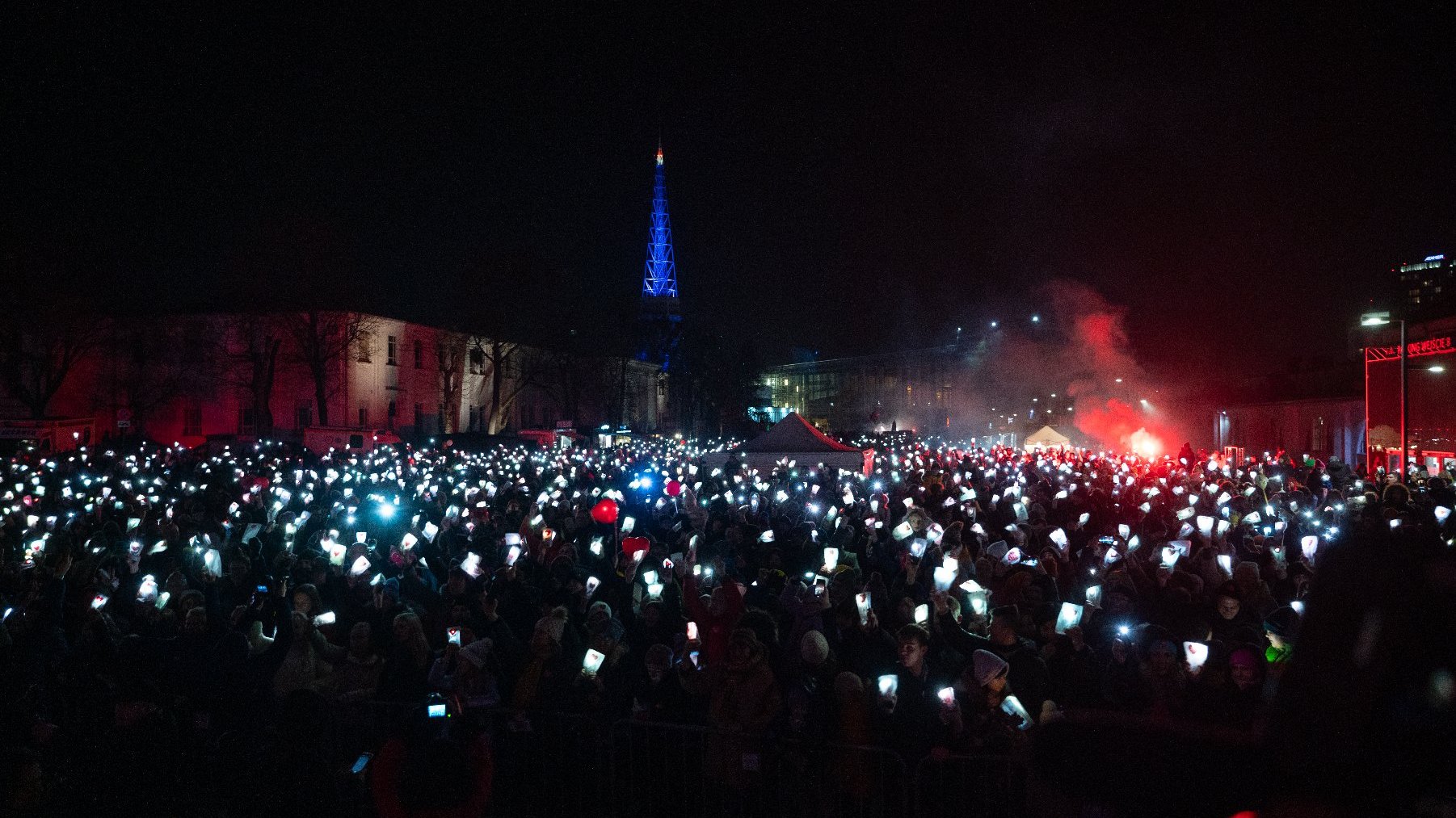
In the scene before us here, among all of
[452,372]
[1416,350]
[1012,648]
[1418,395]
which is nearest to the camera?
[1012,648]

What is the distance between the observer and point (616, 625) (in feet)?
23.6

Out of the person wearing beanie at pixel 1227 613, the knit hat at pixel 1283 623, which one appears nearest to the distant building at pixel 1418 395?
the person wearing beanie at pixel 1227 613

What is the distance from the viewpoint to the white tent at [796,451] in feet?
76.2

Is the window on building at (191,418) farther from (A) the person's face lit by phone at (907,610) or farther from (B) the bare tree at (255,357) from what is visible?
(A) the person's face lit by phone at (907,610)

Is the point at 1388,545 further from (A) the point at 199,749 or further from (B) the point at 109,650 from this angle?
(B) the point at 109,650

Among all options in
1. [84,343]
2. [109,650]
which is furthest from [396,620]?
[84,343]

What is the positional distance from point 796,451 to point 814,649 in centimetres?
1719

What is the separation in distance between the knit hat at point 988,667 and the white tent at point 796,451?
670 inches

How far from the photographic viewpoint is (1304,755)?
114 cm

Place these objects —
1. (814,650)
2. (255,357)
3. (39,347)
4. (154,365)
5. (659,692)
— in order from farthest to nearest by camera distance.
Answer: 1. (154,365)
2. (255,357)
3. (39,347)
4. (659,692)
5. (814,650)

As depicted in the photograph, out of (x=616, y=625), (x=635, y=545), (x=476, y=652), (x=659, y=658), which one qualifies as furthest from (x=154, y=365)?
(x=659, y=658)

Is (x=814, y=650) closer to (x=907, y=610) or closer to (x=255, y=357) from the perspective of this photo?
(x=907, y=610)

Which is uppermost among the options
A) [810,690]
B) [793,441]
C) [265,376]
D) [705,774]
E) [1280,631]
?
[265,376]

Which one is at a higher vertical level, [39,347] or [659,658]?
[39,347]
